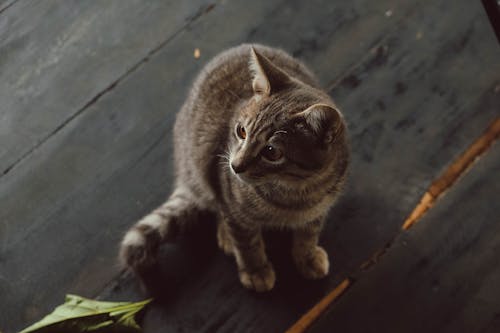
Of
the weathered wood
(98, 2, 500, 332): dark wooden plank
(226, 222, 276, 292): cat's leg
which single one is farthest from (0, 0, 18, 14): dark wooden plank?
(226, 222, 276, 292): cat's leg

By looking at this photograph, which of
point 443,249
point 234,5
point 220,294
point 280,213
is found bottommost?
point 443,249

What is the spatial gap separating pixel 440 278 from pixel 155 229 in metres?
0.79

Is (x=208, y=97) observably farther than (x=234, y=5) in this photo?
No

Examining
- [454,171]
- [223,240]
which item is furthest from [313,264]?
[454,171]

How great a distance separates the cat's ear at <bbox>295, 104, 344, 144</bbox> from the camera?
1.04m

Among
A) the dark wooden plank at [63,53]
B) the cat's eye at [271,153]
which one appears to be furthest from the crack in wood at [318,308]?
the dark wooden plank at [63,53]

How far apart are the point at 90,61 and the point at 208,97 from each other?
1.81 ft

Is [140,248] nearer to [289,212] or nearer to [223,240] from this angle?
[223,240]

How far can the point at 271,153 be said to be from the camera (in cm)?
115

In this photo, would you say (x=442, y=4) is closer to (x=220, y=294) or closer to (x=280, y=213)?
(x=280, y=213)

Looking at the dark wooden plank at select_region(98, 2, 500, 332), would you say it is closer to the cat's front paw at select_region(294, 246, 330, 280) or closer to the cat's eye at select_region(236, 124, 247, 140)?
the cat's front paw at select_region(294, 246, 330, 280)

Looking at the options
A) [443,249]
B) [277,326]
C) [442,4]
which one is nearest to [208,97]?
[277,326]

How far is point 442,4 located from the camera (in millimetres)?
1840

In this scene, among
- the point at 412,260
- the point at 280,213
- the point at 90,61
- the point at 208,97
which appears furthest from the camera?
the point at 90,61
